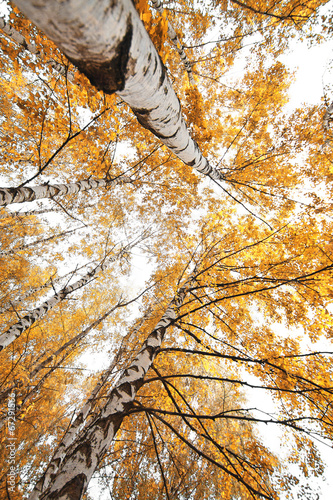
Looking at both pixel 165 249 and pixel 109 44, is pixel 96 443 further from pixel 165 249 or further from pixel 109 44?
pixel 165 249

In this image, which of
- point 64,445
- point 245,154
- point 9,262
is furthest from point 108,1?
point 9,262

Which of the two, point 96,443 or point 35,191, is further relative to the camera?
point 35,191

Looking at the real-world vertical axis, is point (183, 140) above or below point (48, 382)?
above

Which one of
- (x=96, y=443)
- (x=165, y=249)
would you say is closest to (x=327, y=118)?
(x=165, y=249)

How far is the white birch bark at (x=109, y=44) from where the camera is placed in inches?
21.2

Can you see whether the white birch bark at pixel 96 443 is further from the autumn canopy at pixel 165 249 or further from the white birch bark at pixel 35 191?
the white birch bark at pixel 35 191

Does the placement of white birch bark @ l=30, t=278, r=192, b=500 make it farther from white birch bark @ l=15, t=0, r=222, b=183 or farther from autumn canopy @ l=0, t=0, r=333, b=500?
white birch bark @ l=15, t=0, r=222, b=183

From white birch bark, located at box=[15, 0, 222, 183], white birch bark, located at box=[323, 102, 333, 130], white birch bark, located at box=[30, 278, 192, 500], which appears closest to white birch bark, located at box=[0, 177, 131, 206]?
white birch bark, located at box=[15, 0, 222, 183]

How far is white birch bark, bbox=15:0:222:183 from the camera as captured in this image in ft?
1.77

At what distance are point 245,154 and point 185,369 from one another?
8.11 m

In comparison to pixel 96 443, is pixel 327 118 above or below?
above

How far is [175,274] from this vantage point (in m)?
6.54

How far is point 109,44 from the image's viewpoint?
0.64 m

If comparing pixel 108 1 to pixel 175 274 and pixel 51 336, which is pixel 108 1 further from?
pixel 51 336
